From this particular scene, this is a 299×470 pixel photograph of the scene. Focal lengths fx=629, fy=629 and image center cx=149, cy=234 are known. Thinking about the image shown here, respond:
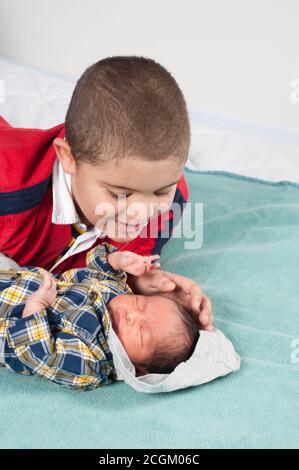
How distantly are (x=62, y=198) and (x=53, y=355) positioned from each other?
346 mm

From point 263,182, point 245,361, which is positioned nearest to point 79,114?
point 245,361

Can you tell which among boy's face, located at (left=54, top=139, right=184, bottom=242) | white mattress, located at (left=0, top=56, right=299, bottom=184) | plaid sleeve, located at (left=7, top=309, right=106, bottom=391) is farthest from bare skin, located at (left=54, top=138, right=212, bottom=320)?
white mattress, located at (left=0, top=56, right=299, bottom=184)

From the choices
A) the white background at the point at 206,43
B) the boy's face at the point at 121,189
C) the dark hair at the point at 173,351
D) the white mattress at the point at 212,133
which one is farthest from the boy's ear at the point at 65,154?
the white background at the point at 206,43

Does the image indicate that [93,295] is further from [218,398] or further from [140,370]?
[218,398]

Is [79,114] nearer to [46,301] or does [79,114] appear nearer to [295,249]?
[46,301]

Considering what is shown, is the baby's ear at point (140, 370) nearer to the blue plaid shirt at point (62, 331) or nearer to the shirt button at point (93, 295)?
the blue plaid shirt at point (62, 331)

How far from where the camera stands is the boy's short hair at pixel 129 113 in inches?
39.6

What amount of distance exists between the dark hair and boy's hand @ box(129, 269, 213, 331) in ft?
0.19

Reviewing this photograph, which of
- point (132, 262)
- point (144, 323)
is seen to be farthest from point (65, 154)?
point (144, 323)

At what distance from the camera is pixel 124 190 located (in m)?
1.05

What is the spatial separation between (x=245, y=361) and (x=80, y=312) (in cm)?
29

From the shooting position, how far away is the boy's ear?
112 cm

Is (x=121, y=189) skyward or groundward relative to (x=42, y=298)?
skyward

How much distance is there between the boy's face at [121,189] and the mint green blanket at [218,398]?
0.81 ft
